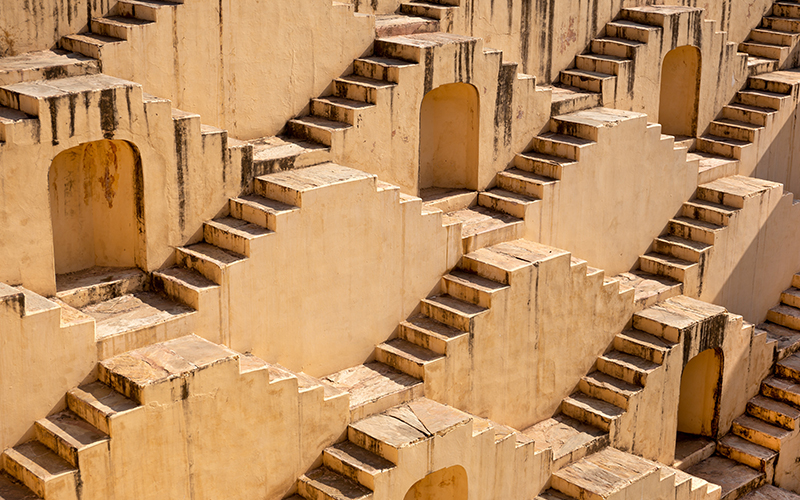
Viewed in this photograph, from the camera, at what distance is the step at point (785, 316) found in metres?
17.9

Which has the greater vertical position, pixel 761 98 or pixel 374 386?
pixel 761 98

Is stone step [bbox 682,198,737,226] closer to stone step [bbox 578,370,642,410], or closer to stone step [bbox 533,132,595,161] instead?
stone step [bbox 533,132,595,161]

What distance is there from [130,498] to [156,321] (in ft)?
5.64

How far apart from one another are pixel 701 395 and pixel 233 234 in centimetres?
796

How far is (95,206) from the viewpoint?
39.1 ft

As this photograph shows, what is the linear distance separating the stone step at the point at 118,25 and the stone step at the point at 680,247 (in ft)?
26.8

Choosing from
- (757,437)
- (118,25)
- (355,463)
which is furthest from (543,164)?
(118,25)

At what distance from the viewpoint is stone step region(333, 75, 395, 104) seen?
528 inches

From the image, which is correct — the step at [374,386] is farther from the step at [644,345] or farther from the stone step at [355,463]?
the step at [644,345]

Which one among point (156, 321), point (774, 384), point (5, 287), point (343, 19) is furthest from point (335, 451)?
point (774, 384)

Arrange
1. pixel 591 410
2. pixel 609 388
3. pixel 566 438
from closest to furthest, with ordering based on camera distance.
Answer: pixel 566 438
pixel 591 410
pixel 609 388

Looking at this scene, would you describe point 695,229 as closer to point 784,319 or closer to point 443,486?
point 784,319

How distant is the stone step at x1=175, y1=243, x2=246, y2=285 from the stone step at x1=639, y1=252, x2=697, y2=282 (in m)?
7.06

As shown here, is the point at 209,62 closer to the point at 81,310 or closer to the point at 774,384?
the point at 81,310
